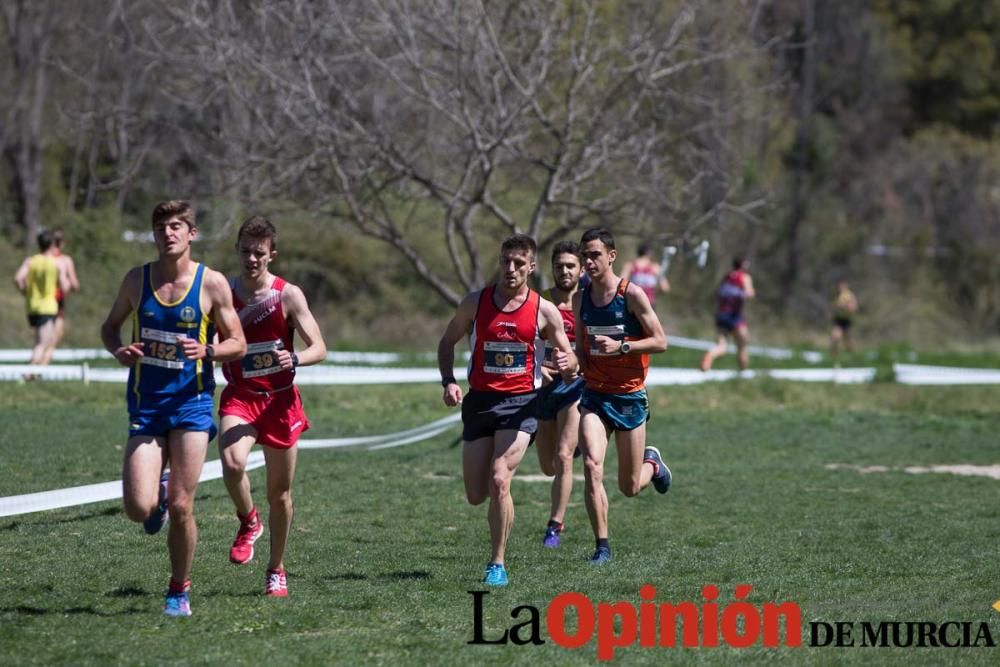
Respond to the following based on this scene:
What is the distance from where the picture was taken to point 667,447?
17.4m

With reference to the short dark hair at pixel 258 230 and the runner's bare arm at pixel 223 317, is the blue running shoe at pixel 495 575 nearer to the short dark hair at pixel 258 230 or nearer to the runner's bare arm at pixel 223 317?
the runner's bare arm at pixel 223 317

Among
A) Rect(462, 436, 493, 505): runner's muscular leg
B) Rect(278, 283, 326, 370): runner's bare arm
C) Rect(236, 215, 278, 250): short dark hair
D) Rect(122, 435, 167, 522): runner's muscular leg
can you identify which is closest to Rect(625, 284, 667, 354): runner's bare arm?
Rect(462, 436, 493, 505): runner's muscular leg

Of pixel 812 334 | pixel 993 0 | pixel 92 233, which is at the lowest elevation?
pixel 812 334

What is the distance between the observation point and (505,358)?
9.12 m

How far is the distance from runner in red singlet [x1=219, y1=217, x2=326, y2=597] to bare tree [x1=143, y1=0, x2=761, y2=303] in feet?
28.1

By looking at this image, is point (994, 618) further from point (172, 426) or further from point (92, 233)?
point (92, 233)

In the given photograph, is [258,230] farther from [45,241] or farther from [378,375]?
[378,375]

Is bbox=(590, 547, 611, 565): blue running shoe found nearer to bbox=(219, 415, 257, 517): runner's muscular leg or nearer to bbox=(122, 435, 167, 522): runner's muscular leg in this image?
bbox=(219, 415, 257, 517): runner's muscular leg

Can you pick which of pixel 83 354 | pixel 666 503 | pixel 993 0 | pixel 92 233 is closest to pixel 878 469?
pixel 666 503

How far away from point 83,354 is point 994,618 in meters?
20.0

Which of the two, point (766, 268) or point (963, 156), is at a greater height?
point (963, 156)

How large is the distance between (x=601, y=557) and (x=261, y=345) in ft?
9.36

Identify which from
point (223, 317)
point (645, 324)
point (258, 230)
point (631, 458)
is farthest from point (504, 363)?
point (223, 317)

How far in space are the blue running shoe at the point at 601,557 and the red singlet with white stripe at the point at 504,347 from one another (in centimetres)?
130
